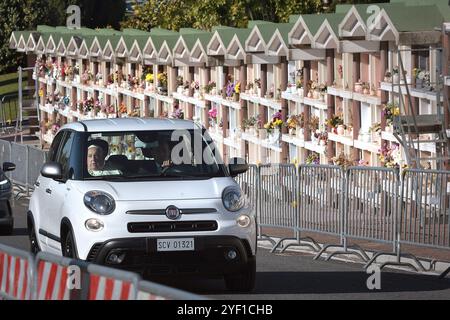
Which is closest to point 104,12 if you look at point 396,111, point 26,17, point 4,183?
point 26,17

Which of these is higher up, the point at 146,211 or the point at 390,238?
the point at 146,211

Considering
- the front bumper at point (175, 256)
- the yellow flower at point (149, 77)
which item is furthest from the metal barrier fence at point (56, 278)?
the yellow flower at point (149, 77)

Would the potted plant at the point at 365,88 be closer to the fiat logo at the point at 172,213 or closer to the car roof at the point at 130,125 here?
the car roof at the point at 130,125

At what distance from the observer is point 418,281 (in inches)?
663

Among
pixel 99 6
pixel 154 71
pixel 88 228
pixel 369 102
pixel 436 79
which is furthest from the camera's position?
pixel 99 6

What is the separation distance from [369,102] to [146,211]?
14.2 m

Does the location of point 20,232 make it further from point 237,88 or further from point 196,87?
point 196,87

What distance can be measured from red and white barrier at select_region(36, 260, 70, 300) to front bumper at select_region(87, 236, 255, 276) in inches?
137

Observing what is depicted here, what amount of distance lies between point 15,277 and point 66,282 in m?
1.22

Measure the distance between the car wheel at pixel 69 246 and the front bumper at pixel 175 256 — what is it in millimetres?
280

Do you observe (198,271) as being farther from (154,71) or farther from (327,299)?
(154,71)

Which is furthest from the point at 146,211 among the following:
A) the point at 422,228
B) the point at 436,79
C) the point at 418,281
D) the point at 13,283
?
the point at 436,79

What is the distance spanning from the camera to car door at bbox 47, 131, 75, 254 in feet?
48.4

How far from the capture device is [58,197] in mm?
14867
